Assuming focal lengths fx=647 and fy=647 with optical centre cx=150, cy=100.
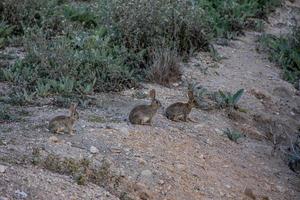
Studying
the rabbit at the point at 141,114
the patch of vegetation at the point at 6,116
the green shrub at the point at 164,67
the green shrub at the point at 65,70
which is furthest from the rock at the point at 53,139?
the green shrub at the point at 164,67

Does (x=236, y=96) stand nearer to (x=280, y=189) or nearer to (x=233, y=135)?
(x=233, y=135)

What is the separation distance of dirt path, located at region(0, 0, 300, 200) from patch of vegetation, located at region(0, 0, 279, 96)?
30cm

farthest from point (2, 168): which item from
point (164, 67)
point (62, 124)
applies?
point (164, 67)

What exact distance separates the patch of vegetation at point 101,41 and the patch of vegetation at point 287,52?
643 millimetres

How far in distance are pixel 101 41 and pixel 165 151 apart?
2.45m

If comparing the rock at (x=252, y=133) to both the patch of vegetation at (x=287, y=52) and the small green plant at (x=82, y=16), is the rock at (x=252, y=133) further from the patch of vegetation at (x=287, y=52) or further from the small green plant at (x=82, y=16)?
the small green plant at (x=82, y=16)

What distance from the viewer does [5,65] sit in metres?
7.11

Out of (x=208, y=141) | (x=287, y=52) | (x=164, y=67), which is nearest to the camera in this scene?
(x=208, y=141)

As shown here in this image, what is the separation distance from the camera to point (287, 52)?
8945mm

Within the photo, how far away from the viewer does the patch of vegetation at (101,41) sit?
673 cm

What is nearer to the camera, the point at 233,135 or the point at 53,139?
the point at 53,139

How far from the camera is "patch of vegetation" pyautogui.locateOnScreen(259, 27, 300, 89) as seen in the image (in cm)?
850

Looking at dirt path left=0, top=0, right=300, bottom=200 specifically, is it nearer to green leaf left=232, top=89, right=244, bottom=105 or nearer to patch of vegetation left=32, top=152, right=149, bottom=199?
patch of vegetation left=32, top=152, right=149, bottom=199

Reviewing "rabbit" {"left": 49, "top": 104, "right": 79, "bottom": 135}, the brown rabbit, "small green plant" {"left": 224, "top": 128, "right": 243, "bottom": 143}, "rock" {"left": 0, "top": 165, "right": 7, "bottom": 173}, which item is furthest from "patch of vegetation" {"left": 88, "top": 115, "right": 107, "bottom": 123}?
"rock" {"left": 0, "top": 165, "right": 7, "bottom": 173}
